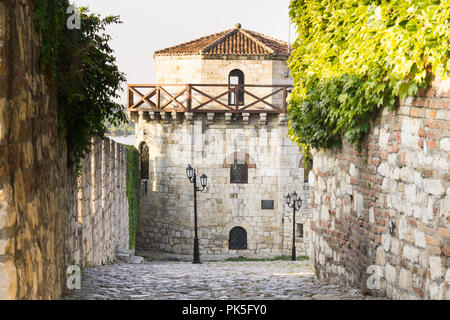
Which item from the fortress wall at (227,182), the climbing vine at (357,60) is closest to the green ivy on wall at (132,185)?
the fortress wall at (227,182)

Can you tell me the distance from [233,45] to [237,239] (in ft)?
28.1

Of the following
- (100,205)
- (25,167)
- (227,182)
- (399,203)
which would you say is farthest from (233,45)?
(25,167)

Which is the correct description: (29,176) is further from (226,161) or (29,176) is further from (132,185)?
(226,161)

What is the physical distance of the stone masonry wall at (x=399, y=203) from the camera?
5742 mm

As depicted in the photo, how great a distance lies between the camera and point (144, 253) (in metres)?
26.0

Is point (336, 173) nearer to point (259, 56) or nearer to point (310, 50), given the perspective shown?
point (310, 50)

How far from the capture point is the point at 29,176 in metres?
4.82

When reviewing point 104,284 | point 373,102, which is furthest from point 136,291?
point 373,102

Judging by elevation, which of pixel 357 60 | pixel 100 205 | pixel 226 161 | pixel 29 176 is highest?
pixel 357 60

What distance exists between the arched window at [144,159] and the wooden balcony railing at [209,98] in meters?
1.70

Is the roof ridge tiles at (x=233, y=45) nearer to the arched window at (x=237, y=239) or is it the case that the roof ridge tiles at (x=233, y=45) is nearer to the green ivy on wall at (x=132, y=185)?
the green ivy on wall at (x=132, y=185)

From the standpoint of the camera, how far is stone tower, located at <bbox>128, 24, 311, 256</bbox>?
83.8 feet

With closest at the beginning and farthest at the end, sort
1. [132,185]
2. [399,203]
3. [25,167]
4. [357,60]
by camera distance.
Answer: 1. [25,167]
2. [399,203]
3. [357,60]
4. [132,185]

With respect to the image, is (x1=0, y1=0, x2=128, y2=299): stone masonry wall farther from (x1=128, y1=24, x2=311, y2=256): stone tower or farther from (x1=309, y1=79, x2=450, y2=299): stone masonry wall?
(x1=128, y1=24, x2=311, y2=256): stone tower
